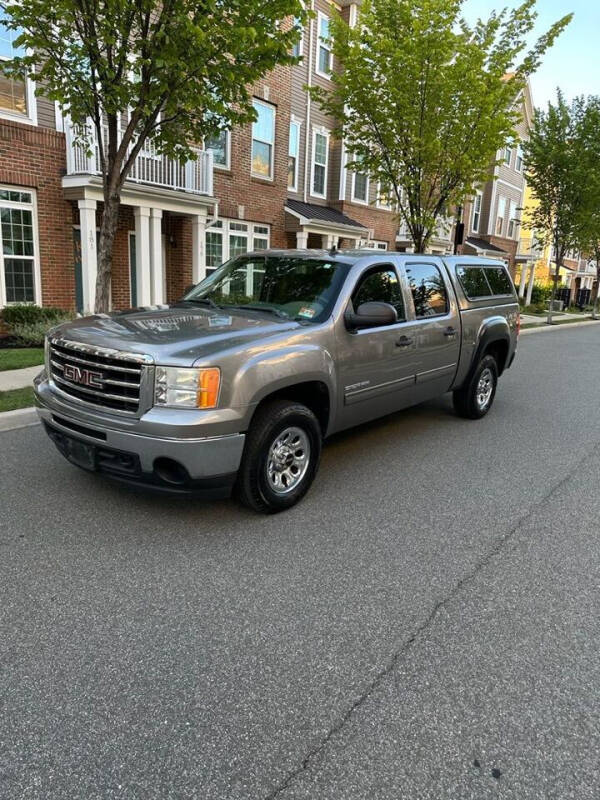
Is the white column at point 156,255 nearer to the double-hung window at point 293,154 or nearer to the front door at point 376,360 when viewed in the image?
the double-hung window at point 293,154

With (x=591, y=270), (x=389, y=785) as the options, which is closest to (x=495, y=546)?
(x=389, y=785)

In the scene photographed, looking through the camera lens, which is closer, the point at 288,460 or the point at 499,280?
the point at 288,460

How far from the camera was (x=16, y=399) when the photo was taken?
21.8 ft

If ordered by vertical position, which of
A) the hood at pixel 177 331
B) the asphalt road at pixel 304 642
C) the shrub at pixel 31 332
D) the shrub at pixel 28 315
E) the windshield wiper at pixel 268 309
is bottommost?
the asphalt road at pixel 304 642

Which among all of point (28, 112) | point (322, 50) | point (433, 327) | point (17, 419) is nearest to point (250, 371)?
point (433, 327)

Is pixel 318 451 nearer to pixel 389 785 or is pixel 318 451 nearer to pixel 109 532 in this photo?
pixel 109 532

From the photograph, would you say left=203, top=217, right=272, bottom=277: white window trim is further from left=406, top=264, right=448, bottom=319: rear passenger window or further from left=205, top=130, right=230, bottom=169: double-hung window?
left=406, top=264, right=448, bottom=319: rear passenger window

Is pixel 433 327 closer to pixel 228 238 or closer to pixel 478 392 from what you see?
pixel 478 392

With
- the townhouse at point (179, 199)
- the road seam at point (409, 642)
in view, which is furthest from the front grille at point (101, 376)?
the townhouse at point (179, 199)

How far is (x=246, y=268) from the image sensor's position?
557cm

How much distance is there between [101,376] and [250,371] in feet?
3.23

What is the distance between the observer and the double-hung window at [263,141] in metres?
16.8

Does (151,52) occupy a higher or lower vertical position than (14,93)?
lower

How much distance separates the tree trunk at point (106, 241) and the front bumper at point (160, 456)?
394cm
